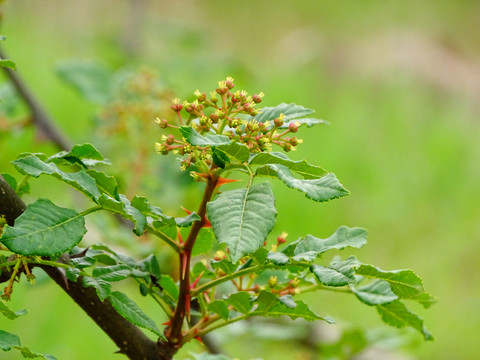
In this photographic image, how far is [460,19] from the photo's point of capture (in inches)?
263

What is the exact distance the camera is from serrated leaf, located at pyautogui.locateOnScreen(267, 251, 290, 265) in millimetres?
549

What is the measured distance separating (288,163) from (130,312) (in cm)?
18

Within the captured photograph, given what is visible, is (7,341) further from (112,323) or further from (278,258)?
(278,258)

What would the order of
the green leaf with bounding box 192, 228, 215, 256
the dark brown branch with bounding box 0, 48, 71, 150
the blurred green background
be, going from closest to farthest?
1. the green leaf with bounding box 192, 228, 215, 256
2. the dark brown branch with bounding box 0, 48, 71, 150
3. the blurred green background

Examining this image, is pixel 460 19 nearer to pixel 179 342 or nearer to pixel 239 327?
pixel 239 327

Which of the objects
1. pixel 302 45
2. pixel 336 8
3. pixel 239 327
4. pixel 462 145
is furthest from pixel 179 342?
pixel 336 8

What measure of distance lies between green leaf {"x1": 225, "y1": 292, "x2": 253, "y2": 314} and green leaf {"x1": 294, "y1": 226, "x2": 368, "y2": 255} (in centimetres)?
7

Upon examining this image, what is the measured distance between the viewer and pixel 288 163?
538mm

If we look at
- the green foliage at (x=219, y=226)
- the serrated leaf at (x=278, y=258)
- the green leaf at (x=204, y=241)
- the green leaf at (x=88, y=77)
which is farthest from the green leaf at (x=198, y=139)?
the green leaf at (x=88, y=77)

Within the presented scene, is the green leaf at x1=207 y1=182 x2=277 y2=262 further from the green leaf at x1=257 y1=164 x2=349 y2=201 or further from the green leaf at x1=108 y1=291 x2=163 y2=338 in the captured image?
the green leaf at x1=108 y1=291 x2=163 y2=338

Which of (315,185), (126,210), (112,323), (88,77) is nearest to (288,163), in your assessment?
(315,185)

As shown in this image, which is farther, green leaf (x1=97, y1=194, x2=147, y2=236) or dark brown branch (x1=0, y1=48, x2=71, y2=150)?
dark brown branch (x1=0, y1=48, x2=71, y2=150)

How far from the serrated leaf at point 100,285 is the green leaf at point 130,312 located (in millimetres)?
15

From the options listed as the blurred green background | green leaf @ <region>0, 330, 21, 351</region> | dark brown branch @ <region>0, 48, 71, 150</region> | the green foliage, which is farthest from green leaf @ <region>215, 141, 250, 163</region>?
dark brown branch @ <region>0, 48, 71, 150</region>
